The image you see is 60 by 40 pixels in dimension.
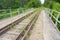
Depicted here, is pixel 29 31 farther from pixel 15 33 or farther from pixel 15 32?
pixel 15 33

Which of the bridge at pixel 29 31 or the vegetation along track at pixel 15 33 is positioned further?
the bridge at pixel 29 31

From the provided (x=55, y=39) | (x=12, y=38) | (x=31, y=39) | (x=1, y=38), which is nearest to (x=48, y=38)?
(x=55, y=39)

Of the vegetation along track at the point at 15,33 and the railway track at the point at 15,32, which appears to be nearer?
the vegetation along track at the point at 15,33

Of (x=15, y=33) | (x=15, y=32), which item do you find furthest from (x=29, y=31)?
(x=15, y=33)

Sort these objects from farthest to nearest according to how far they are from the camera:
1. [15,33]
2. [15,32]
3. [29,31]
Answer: [29,31] < [15,32] < [15,33]

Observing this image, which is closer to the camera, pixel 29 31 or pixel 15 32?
pixel 15 32

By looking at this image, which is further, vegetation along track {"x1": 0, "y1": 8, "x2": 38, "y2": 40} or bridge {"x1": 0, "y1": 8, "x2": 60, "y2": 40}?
bridge {"x1": 0, "y1": 8, "x2": 60, "y2": 40}

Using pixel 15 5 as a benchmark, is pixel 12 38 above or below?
above

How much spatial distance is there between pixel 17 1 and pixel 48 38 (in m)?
66.6

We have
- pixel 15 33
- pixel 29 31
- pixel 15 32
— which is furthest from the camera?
pixel 29 31

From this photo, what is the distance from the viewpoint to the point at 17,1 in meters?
71.5

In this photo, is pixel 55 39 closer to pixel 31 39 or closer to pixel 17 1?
pixel 31 39

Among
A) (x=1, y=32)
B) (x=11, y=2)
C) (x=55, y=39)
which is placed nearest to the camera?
(x=55, y=39)

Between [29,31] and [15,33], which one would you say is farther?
[29,31]
